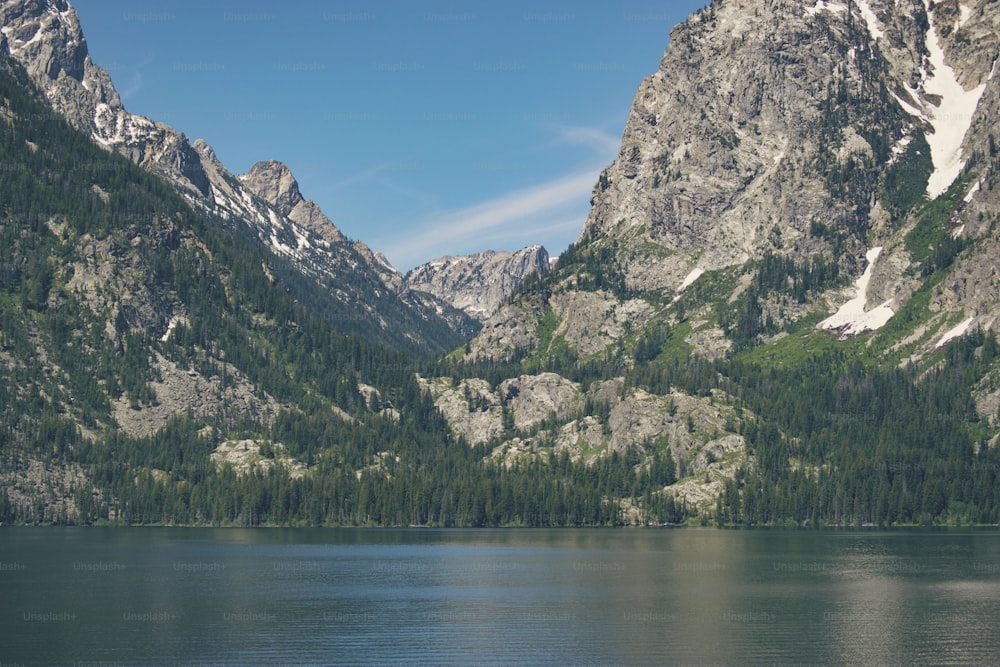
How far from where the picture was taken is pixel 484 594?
137500 mm

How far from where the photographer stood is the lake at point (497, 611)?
9438cm

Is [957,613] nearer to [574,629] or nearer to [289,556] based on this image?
[574,629]

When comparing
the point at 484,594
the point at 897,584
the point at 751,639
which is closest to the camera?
the point at 751,639

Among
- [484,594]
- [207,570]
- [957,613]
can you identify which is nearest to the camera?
[957,613]

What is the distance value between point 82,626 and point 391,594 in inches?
1686

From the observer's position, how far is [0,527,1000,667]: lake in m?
94.4

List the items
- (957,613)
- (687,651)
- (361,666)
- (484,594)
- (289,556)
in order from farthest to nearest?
(289,556) < (484,594) < (957,613) < (687,651) < (361,666)

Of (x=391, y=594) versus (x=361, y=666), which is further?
(x=391, y=594)

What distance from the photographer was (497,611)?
122062 millimetres

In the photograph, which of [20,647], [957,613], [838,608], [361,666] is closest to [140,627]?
[20,647]

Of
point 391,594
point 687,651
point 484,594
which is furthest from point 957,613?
point 391,594

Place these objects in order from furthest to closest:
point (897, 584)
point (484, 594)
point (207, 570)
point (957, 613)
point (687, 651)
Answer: point (207, 570) → point (897, 584) → point (484, 594) → point (957, 613) → point (687, 651)

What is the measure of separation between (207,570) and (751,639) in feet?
296

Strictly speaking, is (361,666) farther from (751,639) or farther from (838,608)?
(838,608)
